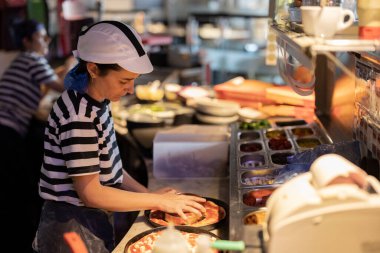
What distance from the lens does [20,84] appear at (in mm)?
5461

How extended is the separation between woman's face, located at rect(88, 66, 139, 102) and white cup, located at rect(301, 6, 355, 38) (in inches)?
35.7

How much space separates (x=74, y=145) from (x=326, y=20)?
3.97ft

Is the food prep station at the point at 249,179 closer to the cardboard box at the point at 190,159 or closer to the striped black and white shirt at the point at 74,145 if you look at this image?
the cardboard box at the point at 190,159

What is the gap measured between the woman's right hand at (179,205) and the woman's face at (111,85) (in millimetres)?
530

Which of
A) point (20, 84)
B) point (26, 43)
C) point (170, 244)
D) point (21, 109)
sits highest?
point (26, 43)

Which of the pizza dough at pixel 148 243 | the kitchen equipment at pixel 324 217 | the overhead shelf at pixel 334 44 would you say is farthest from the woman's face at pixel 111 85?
the kitchen equipment at pixel 324 217

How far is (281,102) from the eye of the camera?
4.54m

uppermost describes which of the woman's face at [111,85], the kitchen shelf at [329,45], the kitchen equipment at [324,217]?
the kitchen shelf at [329,45]

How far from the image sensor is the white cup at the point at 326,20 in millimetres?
1808

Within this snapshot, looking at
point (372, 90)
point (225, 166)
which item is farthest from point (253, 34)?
point (372, 90)

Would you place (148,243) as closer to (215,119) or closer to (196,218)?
(196,218)

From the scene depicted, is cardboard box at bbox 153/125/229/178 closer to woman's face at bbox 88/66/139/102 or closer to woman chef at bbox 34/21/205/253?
woman chef at bbox 34/21/205/253

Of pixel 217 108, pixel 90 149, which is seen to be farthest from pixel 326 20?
pixel 217 108

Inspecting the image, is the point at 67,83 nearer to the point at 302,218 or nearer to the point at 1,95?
the point at 302,218
